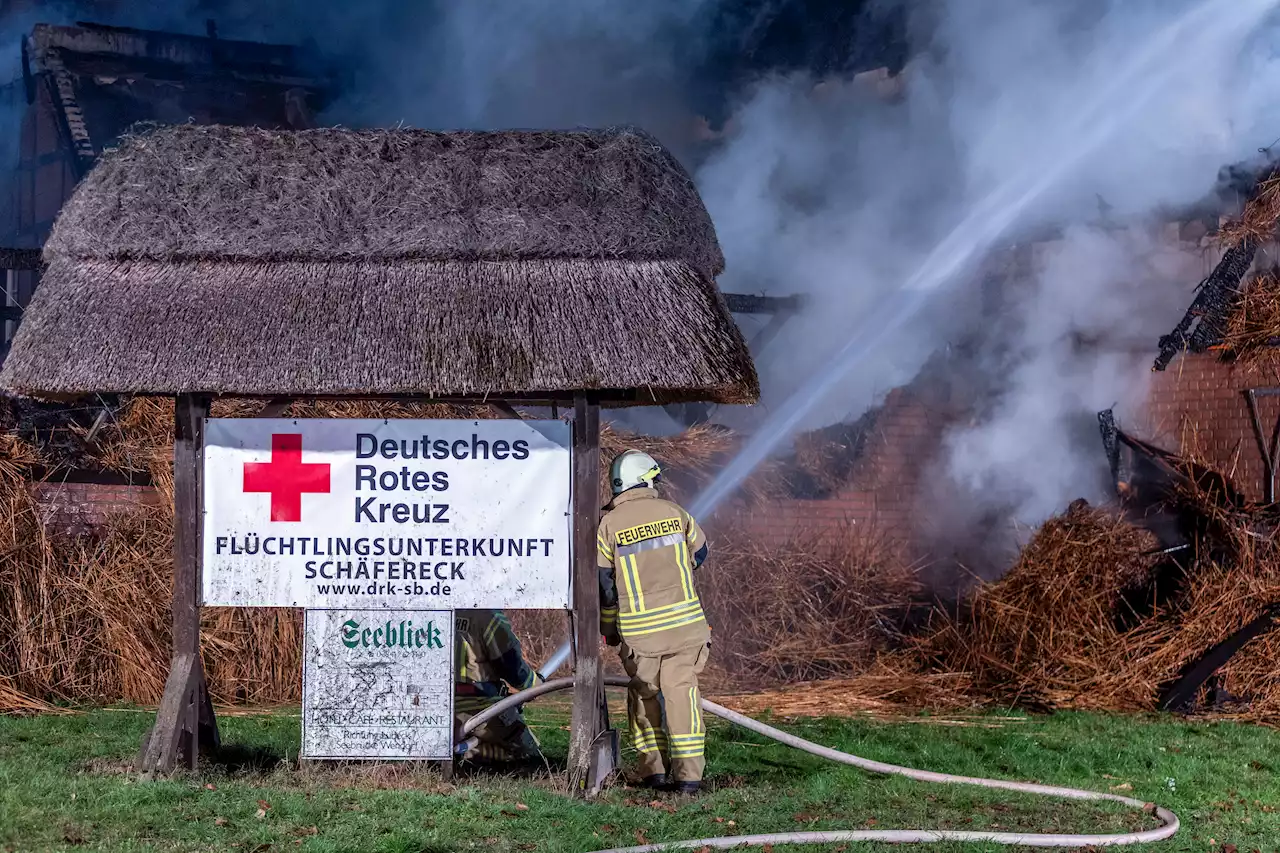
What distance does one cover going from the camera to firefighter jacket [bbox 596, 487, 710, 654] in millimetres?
7859

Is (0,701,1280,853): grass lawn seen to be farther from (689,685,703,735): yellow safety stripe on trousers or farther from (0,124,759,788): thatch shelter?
(0,124,759,788): thatch shelter

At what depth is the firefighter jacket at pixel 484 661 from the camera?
29.5ft

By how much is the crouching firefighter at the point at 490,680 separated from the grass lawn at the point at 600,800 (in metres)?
0.60

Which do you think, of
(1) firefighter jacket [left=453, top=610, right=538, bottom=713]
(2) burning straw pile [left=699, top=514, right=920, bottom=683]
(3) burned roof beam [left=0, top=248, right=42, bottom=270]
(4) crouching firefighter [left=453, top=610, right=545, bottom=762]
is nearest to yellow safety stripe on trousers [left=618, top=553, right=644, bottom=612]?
(4) crouching firefighter [left=453, top=610, right=545, bottom=762]

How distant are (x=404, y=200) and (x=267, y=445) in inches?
67.6

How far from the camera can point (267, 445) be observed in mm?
8156

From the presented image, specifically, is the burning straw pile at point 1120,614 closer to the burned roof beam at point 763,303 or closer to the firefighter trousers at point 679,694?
the firefighter trousers at point 679,694

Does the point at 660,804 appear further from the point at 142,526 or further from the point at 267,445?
the point at 142,526

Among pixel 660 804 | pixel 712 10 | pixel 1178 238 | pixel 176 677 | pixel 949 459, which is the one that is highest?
pixel 712 10

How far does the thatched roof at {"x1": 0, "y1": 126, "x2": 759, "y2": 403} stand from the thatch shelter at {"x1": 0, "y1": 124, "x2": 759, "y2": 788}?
0.01 meters

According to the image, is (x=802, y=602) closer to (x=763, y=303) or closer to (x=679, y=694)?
(x=763, y=303)

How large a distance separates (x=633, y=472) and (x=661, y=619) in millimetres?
922

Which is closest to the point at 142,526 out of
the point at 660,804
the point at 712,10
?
the point at 660,804

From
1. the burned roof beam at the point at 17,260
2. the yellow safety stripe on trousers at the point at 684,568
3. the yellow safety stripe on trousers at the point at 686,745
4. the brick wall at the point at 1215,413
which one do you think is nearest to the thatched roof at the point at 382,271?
the yellow safety stripe on trousers at the point at 684,568
